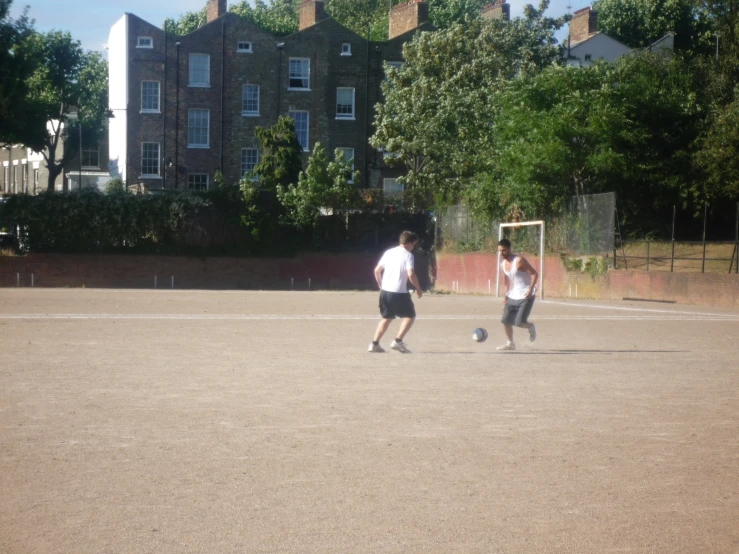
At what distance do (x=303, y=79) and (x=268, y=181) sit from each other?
43.9 ft

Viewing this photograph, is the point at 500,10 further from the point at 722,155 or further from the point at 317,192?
the point at 722,155

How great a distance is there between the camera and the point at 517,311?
16797 mm

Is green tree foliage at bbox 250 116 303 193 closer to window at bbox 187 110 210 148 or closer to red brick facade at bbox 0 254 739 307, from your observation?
red brick facade at bbox 0 254 739 307

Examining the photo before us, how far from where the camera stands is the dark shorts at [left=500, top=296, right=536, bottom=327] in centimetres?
1673


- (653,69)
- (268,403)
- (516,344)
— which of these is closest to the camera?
(268,403)

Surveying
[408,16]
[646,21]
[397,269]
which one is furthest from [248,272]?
[646,21]

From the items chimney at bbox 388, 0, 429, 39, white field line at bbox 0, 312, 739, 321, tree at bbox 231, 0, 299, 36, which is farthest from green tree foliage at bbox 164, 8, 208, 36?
white field line at bbox 0, 312, 739, 321

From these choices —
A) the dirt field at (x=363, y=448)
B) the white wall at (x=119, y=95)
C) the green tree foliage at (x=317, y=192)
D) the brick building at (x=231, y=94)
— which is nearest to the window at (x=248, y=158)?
the brick building at (x=231, y=94)

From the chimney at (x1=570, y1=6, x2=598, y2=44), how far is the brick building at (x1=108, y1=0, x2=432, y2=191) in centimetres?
1127

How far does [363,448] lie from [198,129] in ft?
179

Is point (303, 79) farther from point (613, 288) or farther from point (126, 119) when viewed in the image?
point (613, 288)

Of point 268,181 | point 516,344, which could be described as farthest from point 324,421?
point 268,181

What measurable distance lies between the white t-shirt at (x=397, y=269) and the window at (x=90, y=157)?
214 feet

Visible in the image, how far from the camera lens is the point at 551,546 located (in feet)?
18.9
